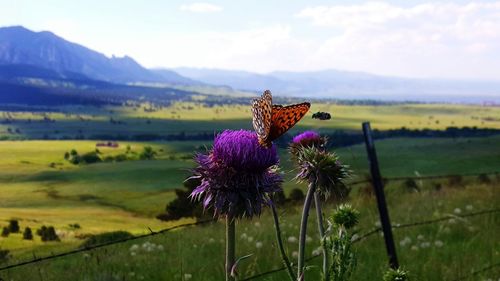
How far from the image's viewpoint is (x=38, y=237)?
4459 centimetres

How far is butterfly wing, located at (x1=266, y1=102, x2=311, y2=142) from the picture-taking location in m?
4.49

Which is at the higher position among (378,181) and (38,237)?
(378,181)

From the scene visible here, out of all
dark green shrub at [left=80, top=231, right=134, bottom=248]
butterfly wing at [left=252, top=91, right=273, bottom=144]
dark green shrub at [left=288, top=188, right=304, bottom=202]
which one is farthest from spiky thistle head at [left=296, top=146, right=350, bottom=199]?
dark green shrub at [left=288, top=188, right=304, bottom=202]

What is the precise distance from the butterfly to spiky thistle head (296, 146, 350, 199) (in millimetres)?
832

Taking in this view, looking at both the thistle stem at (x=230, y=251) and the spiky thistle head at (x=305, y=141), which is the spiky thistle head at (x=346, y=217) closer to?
the spiky thistle head at (x=305, y=141)

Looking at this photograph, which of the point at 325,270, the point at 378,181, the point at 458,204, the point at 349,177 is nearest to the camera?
the point at 325,270

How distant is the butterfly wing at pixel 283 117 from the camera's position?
4488mm

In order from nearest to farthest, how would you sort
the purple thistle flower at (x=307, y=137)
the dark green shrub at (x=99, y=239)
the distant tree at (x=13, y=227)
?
the purple thistle flower at (x=307, y=137), the dark green shrub at (x=99, y=239), the distant tree at (x=13, y=227)

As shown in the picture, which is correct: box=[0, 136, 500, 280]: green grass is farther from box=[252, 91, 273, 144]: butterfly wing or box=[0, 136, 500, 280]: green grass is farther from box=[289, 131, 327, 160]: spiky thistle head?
box=[252, 91, 273, 144]: butterfly wing

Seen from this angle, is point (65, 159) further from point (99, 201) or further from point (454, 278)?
point (454, 278)

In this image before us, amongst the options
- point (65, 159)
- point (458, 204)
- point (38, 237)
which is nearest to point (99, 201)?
point (65, 159)

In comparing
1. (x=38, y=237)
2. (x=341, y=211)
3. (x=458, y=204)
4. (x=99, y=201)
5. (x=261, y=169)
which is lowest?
(x=99, y=201)

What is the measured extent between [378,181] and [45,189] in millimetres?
143309

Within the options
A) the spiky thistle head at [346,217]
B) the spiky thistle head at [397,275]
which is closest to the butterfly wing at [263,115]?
the spiky thistle head at [346,217]
